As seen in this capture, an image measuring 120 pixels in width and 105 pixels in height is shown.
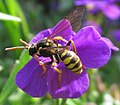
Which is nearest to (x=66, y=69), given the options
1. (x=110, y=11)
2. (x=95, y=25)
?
(x=95, y=25)

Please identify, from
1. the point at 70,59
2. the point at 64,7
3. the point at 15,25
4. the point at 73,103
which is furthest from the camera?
the point at 64,7

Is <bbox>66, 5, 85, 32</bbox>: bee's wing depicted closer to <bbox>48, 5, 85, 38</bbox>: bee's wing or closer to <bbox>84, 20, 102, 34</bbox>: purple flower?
<bbox>48, 5, 85, 38</bbox>: bee's wing

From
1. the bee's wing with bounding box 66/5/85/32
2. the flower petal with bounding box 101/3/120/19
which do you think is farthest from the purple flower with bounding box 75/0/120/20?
the bee's wing with bounding box 66/5/85/32

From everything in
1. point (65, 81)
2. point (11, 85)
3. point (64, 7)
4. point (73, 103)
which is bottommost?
point (64, 7)

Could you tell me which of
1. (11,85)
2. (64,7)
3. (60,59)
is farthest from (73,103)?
(64,7)

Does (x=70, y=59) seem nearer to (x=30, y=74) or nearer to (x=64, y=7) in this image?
(x=30, y=74)

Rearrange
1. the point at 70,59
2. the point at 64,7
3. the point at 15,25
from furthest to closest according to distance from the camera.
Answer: the point at 64,7, the point at 15,25, the point at 70,59
